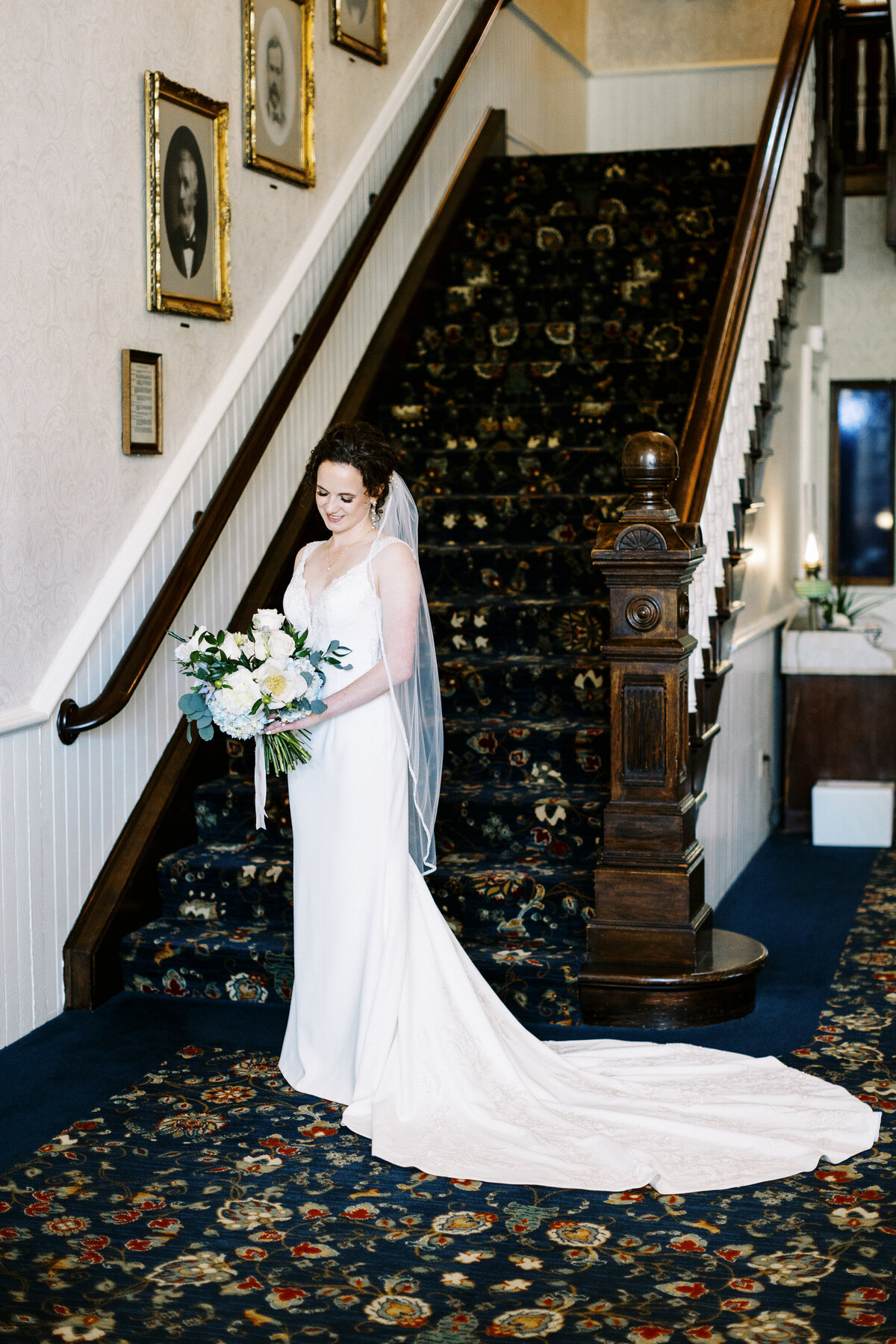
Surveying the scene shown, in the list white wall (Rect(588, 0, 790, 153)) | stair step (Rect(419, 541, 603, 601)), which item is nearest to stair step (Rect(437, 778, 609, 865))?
stair step (Rect(419, 541, 603, 601))

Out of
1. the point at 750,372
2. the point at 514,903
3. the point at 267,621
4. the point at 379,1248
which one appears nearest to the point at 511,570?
the point at 750,372

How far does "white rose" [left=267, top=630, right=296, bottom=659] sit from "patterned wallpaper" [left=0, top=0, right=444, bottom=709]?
36.3 inches

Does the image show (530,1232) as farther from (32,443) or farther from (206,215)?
(206,215)

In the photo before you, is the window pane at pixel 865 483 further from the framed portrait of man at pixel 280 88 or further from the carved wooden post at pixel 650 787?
the carved wooden post at pixel 650 787

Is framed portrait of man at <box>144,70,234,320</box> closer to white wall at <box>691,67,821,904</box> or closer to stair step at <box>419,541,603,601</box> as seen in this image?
stair step at <box>419,541,603,601</box>

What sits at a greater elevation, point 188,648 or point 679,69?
point 679,69

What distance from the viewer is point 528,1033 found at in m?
3.92

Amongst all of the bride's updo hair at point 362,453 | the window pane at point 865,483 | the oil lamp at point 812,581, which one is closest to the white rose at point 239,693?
the bride's updo hair at point 362,453

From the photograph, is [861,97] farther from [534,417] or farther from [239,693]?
[239,693]

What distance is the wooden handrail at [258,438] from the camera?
14.9 ft

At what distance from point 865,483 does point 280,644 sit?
270 inches

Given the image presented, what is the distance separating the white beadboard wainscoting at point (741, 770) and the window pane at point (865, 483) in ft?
7.69

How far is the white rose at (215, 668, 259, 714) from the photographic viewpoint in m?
3.70

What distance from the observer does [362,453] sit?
12.7 feet
